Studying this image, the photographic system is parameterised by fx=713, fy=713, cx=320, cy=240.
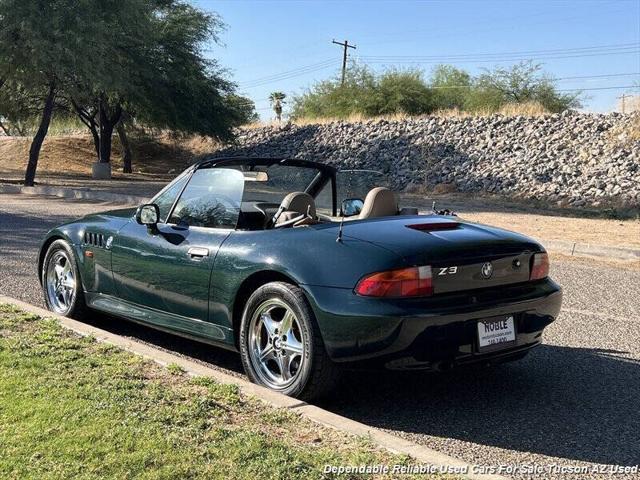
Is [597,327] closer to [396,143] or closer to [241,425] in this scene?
[241,425]

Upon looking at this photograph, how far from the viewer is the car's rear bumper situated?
155 inches

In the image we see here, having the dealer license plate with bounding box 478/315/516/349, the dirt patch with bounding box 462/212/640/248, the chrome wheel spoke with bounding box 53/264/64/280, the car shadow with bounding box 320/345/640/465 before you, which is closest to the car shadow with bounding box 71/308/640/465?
the car shadow with bounding box 320/345/640/465

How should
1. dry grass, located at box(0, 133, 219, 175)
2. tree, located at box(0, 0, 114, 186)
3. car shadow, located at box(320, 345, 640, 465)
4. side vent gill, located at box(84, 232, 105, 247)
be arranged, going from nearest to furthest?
car shadow, located at box(320, 345, 640, 465) < side vent gill, located at box(84, 232, 105, 247) < tree, located at box(0, 0, 114, 186) < dry grass, located at box(0, 133, 219, 175)

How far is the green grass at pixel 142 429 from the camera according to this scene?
3162 millimetres

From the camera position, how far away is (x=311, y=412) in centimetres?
395

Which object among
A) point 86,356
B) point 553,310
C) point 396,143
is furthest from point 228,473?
point 396,143

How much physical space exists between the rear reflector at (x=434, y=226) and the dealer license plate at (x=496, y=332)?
71cm

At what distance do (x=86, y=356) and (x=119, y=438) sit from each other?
1.56m

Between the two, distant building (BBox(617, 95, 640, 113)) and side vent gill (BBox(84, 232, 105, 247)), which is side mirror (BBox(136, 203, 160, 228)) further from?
distant building (BBox(617, 95, 640, 113))

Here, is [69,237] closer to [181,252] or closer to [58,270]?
[58,270]

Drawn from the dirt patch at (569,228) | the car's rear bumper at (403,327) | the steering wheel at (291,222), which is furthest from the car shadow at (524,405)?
the dirt patch at (569,228)

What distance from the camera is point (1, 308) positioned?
20.2 ft

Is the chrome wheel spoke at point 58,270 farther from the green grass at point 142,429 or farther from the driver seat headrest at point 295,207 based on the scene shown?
the driver seat headrest at point 295,207

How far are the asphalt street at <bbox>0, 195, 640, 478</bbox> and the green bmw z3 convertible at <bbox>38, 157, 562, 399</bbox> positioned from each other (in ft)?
1.17
